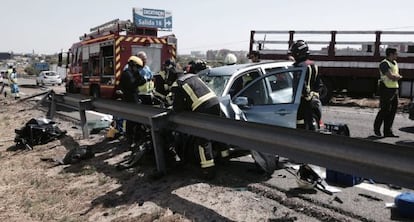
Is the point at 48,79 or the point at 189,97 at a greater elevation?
the point at 189,97

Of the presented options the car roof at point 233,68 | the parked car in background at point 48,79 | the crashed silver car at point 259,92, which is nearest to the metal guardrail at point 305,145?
the crashed silver car at point 259,92

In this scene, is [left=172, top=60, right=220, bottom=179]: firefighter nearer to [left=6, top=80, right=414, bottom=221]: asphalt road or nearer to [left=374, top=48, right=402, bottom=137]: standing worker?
[left=6, top=80, right=414, bottom=221]: asphalt road

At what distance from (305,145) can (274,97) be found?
2894 mm

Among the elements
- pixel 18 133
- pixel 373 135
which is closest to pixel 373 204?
pixel 373 135

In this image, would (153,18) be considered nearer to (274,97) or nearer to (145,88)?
(145,88)

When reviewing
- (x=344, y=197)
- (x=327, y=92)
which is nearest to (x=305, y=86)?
(x=344, y=197)

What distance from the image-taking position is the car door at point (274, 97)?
6.40 meters

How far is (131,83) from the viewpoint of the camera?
832 cm

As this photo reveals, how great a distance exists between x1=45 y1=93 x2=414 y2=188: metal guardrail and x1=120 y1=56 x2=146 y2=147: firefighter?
211 cm

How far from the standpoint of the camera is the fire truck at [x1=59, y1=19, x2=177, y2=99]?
1519 centimetres

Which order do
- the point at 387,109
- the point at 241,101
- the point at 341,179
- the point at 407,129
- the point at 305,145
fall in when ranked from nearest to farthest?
the point at 305,145 < the point at 341,179 < the point at 241,101 < the point at 387,109 < the point at 407,129

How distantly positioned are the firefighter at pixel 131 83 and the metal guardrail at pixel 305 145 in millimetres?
2109

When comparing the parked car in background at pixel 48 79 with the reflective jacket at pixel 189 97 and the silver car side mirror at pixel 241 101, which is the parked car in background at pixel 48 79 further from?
the reflective jacket at pixel 189 97

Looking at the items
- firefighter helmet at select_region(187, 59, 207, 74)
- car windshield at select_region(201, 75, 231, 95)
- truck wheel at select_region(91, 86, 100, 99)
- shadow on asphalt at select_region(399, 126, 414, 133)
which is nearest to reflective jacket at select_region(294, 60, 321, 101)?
car windshield at select_region(201, 75, 231, 95)
